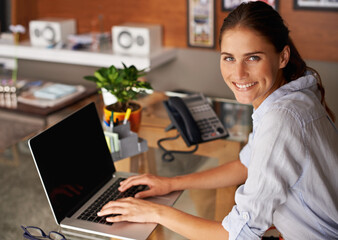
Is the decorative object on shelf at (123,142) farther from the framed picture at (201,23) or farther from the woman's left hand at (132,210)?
the framed picture at (201,23)

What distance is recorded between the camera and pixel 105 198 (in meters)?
1.37

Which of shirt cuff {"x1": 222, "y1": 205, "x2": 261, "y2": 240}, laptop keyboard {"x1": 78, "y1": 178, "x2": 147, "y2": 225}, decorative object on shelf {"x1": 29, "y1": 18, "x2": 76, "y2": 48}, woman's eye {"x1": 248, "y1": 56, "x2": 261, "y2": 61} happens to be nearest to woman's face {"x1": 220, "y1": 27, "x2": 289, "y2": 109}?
woman's eye {"x1": 248, "y1": 56, "x2": 261, "y2": 61}

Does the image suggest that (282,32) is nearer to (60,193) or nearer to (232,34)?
(232,34)

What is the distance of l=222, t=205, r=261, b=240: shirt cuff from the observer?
3.49 ft

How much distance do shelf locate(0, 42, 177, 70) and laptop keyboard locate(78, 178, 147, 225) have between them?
148 cm

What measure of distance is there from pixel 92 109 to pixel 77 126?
11 centimetres

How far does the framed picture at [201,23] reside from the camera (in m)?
2.99

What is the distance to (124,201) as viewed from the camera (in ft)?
4.23

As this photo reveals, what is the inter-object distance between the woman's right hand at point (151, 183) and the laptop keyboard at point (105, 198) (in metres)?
0.02

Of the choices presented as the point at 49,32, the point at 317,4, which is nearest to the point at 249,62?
the point at 317,4

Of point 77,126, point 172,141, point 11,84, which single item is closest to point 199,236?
point 77,126

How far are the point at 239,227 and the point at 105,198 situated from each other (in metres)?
0.48

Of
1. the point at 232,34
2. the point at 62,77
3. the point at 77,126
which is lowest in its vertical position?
the point at 62,77

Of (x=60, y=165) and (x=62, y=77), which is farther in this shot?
(x=62, y=77)
